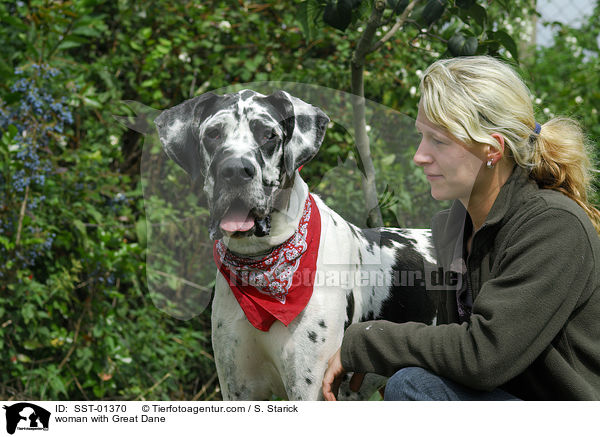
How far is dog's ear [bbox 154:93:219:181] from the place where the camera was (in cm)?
182

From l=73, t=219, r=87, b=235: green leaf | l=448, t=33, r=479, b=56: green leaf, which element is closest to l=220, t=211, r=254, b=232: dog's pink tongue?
l=448, t=33, r=479, b=56: green leaf

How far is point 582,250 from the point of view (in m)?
1.55

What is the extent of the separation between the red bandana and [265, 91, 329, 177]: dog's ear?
0.23m

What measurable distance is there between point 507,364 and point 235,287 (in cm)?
81

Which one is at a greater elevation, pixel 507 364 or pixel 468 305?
pixel 507 364

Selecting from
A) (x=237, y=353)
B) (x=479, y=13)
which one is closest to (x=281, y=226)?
(x=237, y=353)

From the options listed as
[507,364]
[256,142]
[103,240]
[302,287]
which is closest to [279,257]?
[302,287]

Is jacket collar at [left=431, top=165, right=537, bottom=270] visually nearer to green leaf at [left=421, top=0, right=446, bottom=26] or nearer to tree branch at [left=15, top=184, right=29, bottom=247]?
green leaf at [left=421, top=0, right=446, bottom=26]

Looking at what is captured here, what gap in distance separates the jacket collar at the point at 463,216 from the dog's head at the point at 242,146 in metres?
0.48

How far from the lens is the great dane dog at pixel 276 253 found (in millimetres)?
1727

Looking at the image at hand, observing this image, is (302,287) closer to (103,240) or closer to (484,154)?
(484,154)
